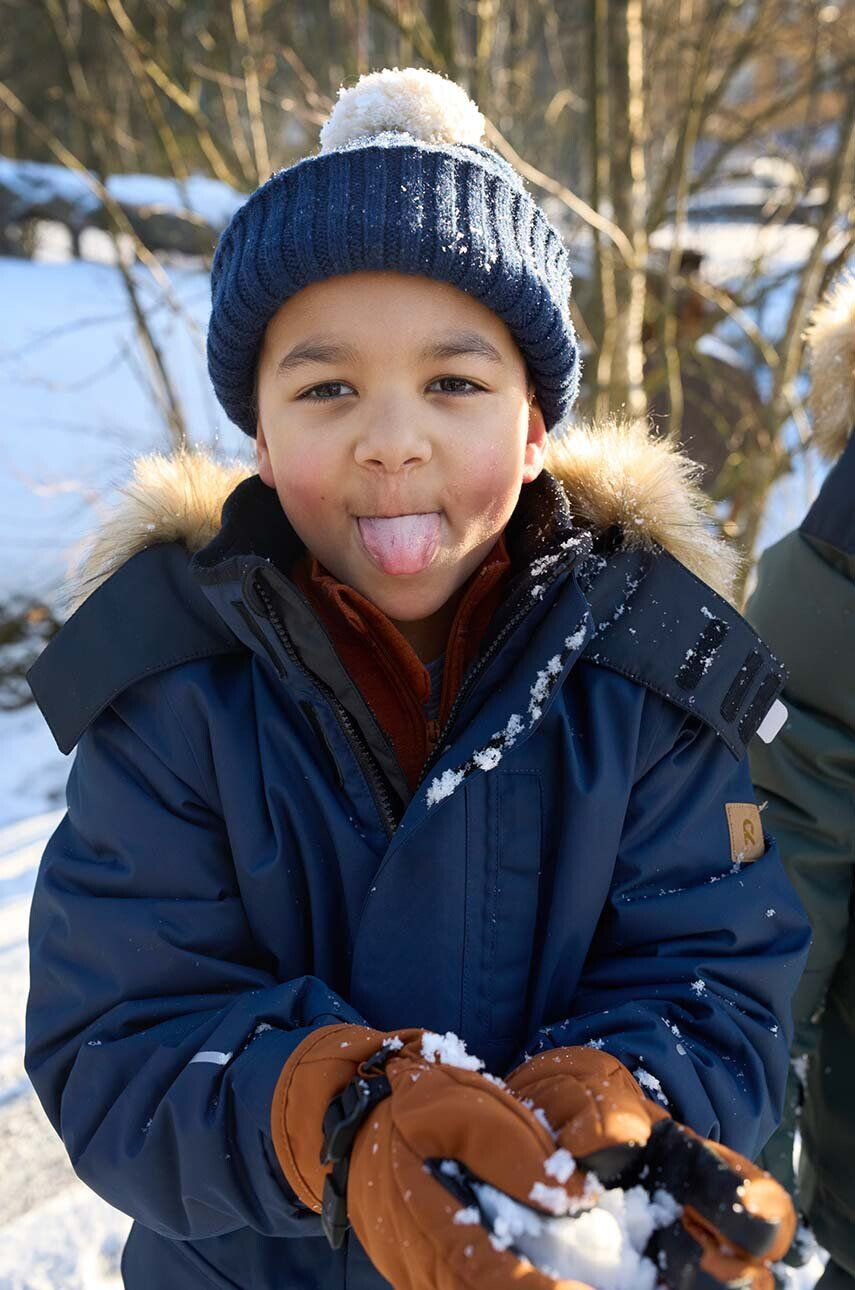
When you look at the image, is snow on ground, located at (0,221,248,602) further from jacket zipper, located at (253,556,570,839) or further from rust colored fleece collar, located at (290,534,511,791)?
jacket zipper, located at (253,556,570,839)

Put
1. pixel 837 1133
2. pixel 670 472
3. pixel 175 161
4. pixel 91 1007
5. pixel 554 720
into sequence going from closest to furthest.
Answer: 1. pixel 91 1007
2. pixel 554 720
3. pixel 670 472
4. pixel 837 1133
5. pixel 175 161

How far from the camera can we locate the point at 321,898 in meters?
1.29

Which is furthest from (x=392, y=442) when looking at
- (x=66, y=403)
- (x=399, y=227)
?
(x=66, y=403)

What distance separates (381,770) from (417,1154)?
1.58ft

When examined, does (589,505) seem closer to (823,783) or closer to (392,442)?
(392,442)

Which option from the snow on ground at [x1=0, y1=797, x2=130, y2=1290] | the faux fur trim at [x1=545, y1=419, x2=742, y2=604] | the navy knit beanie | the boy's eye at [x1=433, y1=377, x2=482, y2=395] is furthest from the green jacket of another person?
the snow on ground at [x1=0, y1=797, x2=130, y2=1290]

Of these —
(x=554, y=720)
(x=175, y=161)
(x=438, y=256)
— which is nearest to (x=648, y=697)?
(x=554, y=720)

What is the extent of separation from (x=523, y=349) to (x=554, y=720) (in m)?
0.49

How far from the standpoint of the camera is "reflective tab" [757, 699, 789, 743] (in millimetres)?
1468

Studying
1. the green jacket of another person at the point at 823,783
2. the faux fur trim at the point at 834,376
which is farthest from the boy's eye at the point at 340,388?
the faux fur trim at the point at 834,376

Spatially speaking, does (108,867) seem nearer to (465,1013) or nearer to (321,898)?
(321,898)

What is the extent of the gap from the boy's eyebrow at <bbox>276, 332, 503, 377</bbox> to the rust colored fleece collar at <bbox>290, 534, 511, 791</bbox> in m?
0.27

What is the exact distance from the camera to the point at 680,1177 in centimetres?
92

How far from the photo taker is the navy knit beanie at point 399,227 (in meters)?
1.27
